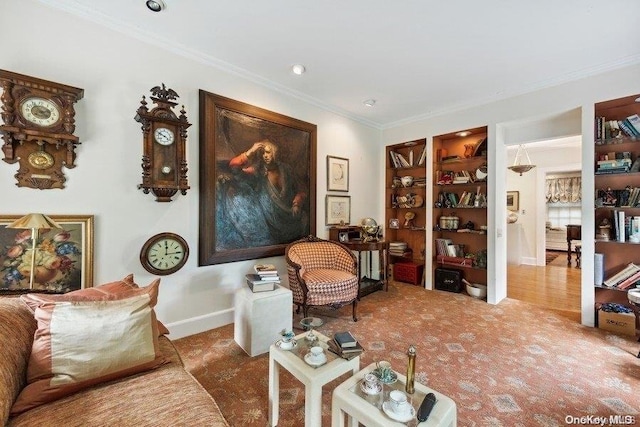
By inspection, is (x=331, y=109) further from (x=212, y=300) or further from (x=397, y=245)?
(x=212, y=300)

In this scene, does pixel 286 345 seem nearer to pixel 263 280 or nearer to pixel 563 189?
pixel 263 280

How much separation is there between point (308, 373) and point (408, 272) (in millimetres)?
3476

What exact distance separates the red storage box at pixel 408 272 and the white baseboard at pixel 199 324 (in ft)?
9.29

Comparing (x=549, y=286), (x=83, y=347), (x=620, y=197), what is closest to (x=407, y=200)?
(x=620, y=197)

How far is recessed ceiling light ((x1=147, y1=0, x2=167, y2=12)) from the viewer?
198cm

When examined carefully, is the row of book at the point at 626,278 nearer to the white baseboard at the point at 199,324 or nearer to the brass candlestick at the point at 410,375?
the brass candlestick at the point at 410,375

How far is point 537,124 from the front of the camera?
3.46 meters

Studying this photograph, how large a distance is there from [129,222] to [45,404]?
5.08ft

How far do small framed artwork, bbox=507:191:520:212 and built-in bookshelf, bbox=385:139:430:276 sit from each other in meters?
3.32

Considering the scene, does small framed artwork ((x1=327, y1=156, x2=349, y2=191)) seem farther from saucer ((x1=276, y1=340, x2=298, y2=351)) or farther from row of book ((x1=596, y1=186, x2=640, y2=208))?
row of book ((x1=596, y1=186, x2=640, y2=208))

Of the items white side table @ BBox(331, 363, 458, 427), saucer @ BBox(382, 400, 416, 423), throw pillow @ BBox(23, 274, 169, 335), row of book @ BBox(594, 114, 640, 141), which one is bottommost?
white side table @ BBox(331, 363, 458, 427)

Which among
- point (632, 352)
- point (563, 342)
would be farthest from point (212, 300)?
point (632, 352)

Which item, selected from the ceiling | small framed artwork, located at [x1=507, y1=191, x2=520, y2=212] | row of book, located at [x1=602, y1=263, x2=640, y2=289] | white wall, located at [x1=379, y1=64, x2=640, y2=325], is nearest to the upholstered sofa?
the ceiling

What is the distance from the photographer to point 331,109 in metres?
3.91
